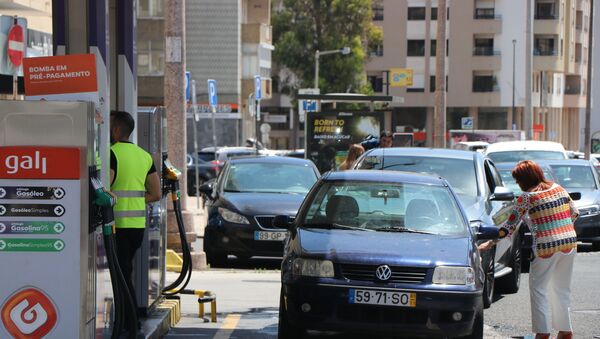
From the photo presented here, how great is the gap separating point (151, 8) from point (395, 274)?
49.1 metres

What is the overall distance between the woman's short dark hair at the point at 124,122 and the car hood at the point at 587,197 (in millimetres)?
12856

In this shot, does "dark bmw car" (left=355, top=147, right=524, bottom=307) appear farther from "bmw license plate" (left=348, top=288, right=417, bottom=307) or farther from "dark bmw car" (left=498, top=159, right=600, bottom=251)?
"dark bmw car" (left=498, top=159, right=600, bottom=251)

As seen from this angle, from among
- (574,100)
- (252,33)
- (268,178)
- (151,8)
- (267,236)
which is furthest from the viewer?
(574,100)

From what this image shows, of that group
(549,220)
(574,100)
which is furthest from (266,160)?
(574,100)

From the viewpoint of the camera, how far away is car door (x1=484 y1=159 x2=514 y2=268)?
1339cm

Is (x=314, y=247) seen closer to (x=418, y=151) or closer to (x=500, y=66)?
(x=418, y=151)

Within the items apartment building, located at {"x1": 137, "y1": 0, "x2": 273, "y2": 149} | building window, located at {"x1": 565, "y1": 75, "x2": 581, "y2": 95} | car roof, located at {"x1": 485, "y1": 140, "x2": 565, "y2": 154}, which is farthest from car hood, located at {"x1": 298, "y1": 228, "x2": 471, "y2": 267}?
building window, located at {"x1": 565, "y1": 75, "x2": 581, "y2": 95}

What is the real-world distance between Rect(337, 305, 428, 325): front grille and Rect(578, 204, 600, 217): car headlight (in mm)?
11731

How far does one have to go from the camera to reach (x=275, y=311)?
464 inches

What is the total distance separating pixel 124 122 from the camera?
884cm

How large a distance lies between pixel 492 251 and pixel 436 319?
3.85 meters

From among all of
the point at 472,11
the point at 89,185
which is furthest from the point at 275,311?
the point at 472,11

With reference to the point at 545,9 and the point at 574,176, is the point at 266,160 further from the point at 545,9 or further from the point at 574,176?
the point at 545,9

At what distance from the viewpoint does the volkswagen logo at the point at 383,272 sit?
8.95 meters
